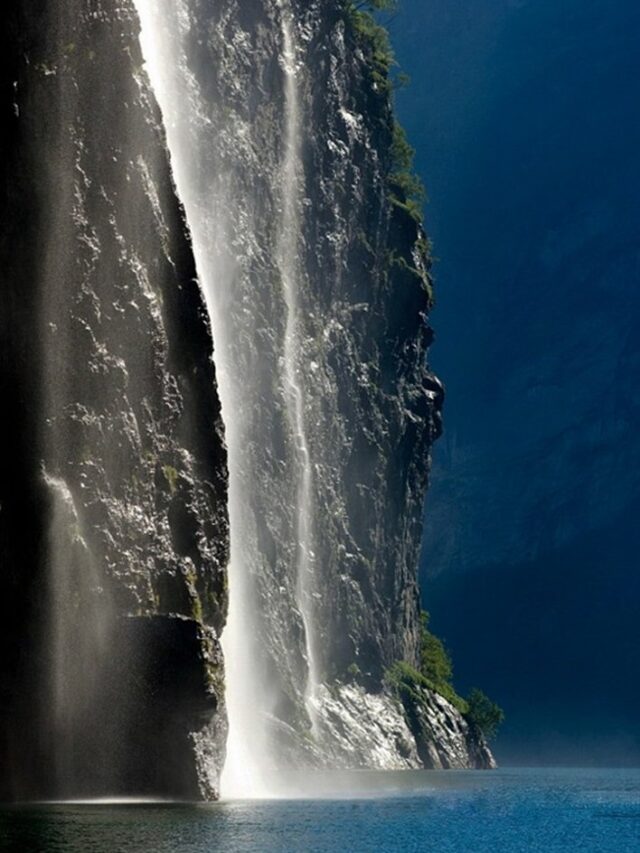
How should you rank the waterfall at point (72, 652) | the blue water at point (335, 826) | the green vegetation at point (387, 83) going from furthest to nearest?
the green vegetation at point (387, 83) < the waterfall at point (72, 652) < the blue water at point (335, 826)

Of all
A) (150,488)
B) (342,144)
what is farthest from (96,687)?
(342,144)

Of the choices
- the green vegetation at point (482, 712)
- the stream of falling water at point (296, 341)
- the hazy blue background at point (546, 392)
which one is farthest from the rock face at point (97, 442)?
the hazy blue background at point (546, 392)

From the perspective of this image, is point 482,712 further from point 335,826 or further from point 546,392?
point 335,826

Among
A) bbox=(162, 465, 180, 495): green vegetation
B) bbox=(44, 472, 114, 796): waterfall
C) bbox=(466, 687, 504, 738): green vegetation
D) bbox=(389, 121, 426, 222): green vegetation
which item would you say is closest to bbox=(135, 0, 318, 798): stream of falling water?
bbox=(162, 465, 180, 495): green vegetation

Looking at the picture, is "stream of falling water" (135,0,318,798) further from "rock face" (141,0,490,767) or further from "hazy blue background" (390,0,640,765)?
"hazy blue background" (390,0,640,765)

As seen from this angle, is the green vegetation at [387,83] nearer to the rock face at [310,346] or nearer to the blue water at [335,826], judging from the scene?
the rock face at [310,346]

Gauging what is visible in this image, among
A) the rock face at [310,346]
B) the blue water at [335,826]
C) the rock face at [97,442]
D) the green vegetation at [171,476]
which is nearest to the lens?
the blue water at [335,826]

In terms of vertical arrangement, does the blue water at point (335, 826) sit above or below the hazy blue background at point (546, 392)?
below

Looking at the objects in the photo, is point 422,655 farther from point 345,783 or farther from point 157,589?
point 157,589
